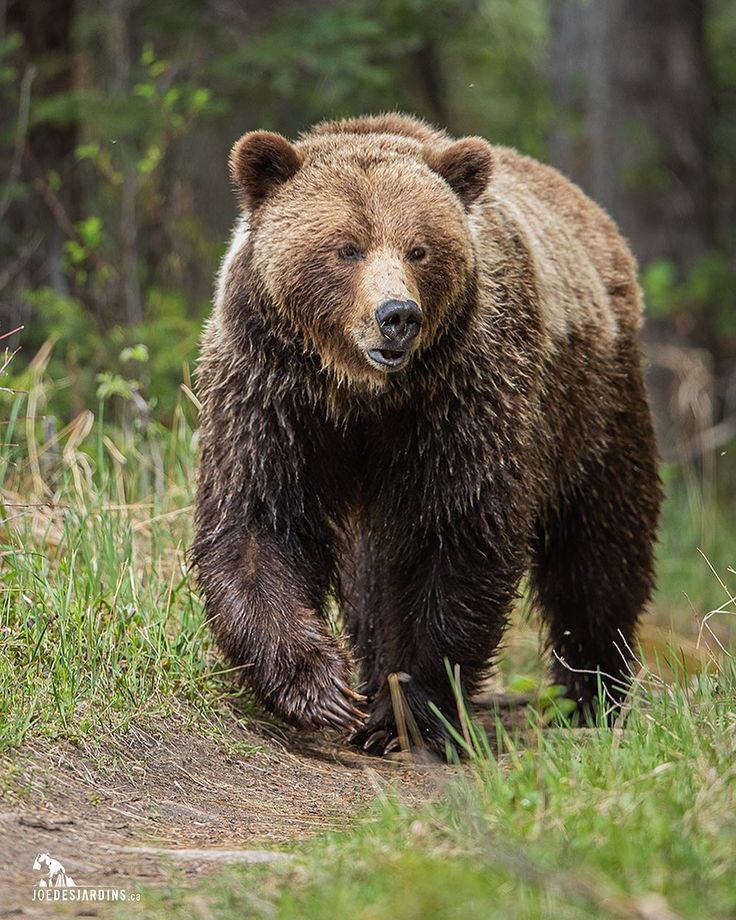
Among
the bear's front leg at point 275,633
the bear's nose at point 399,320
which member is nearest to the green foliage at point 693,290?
the bear's front leg at point 275,633

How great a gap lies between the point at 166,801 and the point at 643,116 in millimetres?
8992

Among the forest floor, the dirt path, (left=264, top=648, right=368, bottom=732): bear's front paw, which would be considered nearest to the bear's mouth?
(left=264, top=648, right=368, bottom=732): bear's front paw

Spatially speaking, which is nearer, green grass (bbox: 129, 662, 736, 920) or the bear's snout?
green grass (bbox: 129, 662, 736, 920)

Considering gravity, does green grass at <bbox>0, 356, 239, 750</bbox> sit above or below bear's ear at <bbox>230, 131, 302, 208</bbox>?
below

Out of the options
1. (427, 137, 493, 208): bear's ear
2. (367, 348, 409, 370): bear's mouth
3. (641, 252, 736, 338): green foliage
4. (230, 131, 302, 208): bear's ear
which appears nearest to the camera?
(367, 348, 409, 370): bear's mouth

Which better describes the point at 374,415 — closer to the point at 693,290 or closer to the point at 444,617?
the point at 444,617

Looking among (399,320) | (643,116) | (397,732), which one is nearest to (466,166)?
(399,320)

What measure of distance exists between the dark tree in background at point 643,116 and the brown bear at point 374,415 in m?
6.30

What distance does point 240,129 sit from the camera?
1452 cm

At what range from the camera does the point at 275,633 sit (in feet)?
17.2

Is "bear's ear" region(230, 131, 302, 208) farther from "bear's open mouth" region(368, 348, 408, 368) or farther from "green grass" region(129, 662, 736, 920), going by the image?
"green grass" region(129, 662, 736, 920)

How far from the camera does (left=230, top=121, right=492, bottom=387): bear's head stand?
5043mm

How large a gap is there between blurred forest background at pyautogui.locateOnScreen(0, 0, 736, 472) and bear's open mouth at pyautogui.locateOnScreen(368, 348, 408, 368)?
2149 mm

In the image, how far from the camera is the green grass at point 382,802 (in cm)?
301
